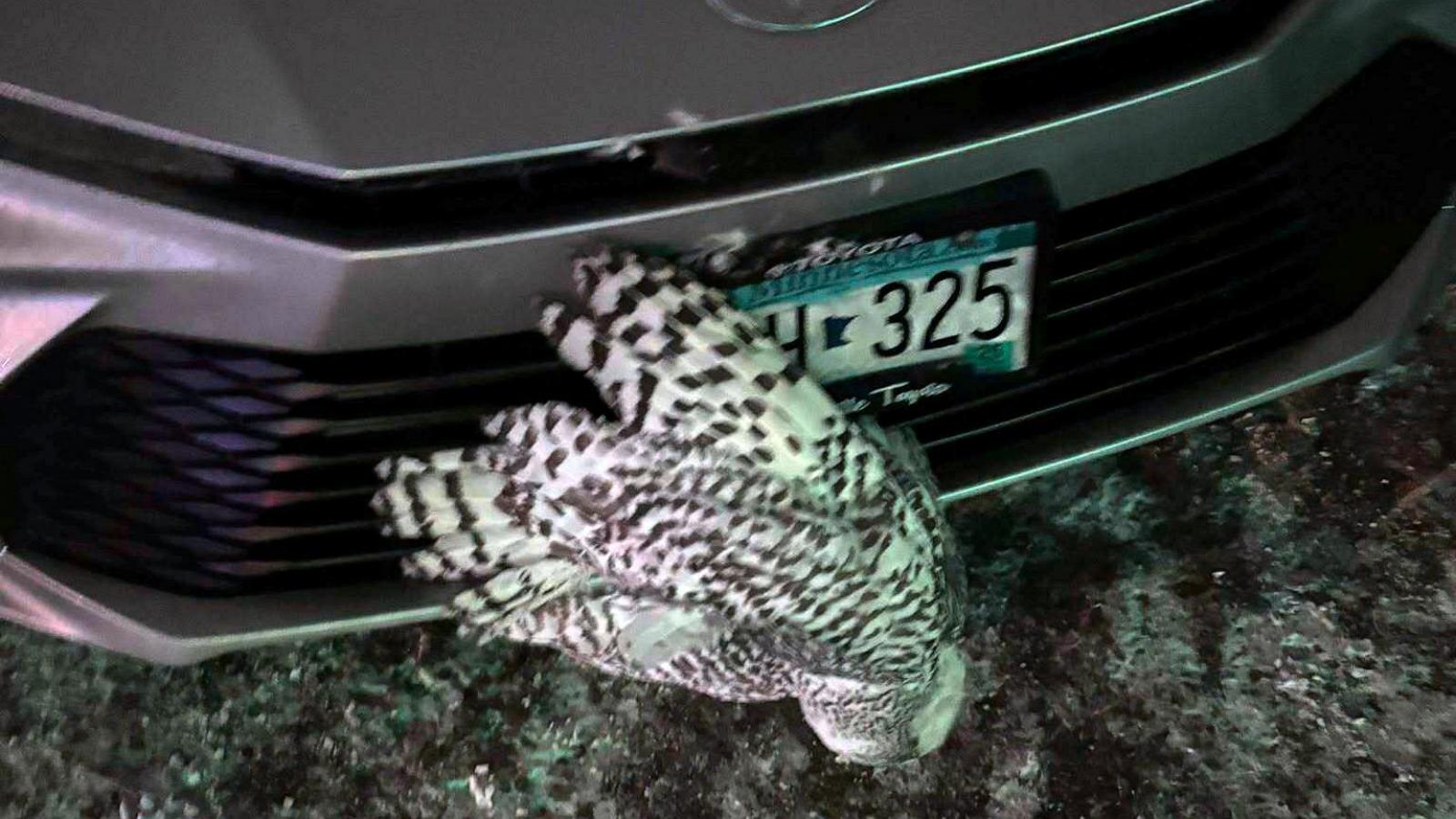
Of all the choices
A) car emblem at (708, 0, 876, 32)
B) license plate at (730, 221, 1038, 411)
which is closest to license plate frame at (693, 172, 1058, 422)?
license plate at (730, 221, 1038, 411)

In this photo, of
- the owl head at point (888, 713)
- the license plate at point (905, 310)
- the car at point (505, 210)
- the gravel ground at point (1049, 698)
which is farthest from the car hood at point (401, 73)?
the gravel ground at point (1049, 698)

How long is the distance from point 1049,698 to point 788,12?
2.36 ft

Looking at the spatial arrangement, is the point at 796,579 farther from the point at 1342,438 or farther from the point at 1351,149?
the point at 1342,438

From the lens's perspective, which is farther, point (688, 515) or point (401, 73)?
point (688, 515)

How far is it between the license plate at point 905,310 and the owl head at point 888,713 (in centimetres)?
25

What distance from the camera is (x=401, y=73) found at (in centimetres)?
68

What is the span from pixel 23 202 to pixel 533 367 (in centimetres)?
31

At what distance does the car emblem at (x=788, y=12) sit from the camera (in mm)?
710

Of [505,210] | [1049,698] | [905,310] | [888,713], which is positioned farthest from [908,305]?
[1049,698]

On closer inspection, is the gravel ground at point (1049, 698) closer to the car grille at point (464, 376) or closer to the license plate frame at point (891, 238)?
the car grille at point (464, 376)

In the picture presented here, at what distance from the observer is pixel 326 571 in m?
0.94

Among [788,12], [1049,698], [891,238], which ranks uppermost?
[788,12]

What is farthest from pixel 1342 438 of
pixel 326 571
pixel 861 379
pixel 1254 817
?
pixel 326 571

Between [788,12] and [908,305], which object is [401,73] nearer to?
[788,12]
